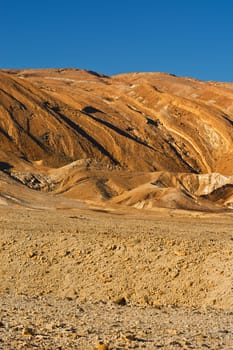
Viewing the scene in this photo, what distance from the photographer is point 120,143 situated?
222 feet

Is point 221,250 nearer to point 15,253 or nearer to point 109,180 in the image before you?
point 15,253

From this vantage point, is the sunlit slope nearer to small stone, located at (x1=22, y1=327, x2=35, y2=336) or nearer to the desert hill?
the desert hill

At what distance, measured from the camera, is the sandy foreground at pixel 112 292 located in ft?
33.3

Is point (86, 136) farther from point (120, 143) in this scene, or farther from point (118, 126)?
point (118, 126)

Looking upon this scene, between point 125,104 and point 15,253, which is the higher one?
point 125,104

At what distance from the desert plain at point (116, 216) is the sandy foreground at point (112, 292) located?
0.03m

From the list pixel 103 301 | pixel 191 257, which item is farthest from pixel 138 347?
pixel 191 257

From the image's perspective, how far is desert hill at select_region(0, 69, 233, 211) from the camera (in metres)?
48.2

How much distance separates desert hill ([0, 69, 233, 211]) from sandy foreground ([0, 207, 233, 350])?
25001mm

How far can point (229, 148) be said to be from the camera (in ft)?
240

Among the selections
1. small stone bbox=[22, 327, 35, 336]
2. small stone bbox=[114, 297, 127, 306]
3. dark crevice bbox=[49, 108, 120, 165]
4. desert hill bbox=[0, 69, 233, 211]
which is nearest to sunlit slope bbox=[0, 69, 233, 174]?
dark crevice bbox=[49, 108, 120, 165]

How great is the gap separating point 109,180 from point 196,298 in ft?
115

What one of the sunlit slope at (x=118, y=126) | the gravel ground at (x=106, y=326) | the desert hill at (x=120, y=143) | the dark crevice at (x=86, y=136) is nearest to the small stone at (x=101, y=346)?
the gravel ground at (x=106, y=326)

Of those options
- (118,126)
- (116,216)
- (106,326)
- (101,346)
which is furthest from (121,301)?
(118,126)
